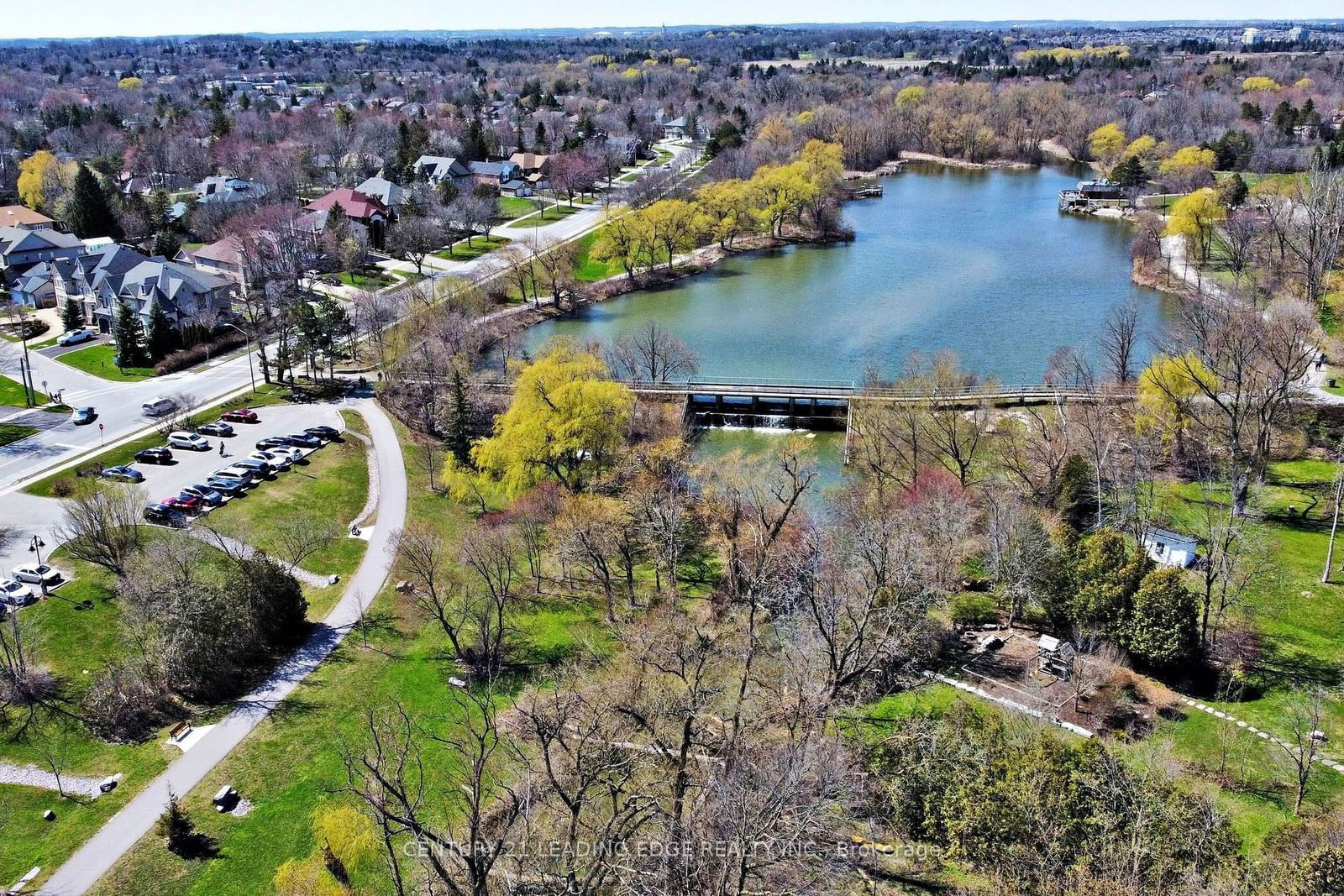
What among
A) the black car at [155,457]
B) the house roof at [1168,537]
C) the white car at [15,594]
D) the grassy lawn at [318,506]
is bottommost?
the grassy lawn at [318,506]

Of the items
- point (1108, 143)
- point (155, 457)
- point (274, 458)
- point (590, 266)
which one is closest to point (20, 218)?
point (590, 266)

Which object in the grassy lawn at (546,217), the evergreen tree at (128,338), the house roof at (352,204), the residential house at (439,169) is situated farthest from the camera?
the residential house at (439,169)

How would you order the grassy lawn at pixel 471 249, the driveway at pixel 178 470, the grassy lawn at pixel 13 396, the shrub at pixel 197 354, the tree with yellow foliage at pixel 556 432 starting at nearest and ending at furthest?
the driveway at pixel 178 470 < the tree with yellow foliage at pixel 556 432 < the grassy lawn at pixel 13 396 < the shrub at pixel 197 354 < the grassy lawn at pixel 471 249

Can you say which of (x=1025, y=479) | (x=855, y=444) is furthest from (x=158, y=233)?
(x=1025, y=479)

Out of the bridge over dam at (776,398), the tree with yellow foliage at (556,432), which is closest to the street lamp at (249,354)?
the bridge over dam at (776,398)

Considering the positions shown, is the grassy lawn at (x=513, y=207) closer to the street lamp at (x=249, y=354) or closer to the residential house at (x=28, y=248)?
the street lamp at (x=249, y=354)

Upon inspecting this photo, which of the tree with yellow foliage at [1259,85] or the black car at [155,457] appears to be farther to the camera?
the tree with yellow foliage at [1259,85]

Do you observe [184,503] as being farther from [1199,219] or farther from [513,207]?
[1199,219]
